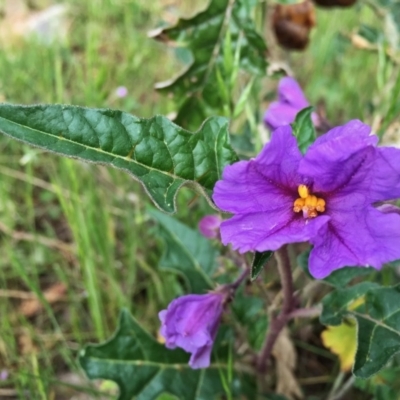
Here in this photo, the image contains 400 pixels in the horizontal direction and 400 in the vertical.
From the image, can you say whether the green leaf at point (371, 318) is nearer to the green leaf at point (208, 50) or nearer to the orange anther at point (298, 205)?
the orange anther at point (298, 205)

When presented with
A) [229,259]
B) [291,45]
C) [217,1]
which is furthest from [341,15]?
[229,259]

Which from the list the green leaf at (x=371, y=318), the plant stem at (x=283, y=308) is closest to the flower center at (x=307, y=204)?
the plant stem at (x=283, y=308)

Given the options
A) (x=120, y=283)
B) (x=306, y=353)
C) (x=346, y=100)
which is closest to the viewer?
(x=306, y=353)

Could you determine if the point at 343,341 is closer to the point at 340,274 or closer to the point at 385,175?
the point at 340,274

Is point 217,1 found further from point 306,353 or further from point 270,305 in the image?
point 306,353

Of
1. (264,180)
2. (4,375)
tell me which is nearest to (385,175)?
(264,180)

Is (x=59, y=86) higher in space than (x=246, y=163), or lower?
lower

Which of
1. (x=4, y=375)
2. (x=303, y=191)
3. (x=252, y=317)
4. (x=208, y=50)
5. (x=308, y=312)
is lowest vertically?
(x=4, y=375)
